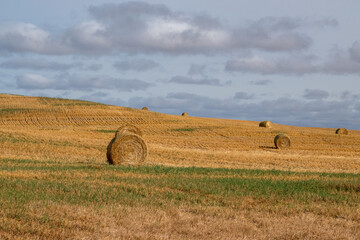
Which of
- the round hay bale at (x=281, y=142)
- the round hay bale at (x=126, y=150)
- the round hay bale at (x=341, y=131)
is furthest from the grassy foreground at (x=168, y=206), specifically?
the round hay bale at (x=341, y=131)

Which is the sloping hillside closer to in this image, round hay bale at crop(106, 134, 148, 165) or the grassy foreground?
round hay bale at crop(106, 134, 148, 165)

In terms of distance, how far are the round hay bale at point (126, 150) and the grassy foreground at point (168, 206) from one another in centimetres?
564

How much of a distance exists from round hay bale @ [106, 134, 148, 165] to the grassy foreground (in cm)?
564

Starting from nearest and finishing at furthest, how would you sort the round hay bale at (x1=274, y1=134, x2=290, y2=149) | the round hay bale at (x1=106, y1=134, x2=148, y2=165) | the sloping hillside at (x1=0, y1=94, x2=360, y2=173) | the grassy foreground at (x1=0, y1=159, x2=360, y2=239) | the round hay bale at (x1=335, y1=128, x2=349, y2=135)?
the grassy foreground at (x1=0, y1=159, x2=360, y2=239) < the round hay bale at (x1=106, y1=134, x2=148, y2=165) < the sloping hillside at (x1=0, y1=94, x2=360, y2=173) < the round hay bale at (x1=274, y1=134, x2=290, y2=149) < the round hay bale at (x1=335, y1=128, x2=349, y2=135)

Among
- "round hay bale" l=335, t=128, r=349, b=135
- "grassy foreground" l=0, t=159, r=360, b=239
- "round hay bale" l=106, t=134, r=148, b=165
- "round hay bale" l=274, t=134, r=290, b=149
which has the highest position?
"round hay bale" l=335, t=128, r=349, b=135

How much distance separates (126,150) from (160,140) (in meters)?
21.5

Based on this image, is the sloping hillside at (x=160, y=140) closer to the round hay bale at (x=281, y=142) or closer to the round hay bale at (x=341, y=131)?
the round hay bale at (x=281, y=142)

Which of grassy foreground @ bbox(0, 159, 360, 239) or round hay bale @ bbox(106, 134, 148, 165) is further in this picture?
round hay bale @ bbox(106, 134, 148, 165)

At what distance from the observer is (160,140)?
4397cm

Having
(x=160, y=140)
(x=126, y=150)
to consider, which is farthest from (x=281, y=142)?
(x=126, y=150)

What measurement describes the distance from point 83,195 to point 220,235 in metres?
4.48

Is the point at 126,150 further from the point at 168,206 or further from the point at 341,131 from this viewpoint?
the point at 341,131

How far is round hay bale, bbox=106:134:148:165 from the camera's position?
22203 millimetres

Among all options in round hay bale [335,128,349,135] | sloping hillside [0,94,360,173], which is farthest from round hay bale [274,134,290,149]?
round hay bale [335,128,349,135]
